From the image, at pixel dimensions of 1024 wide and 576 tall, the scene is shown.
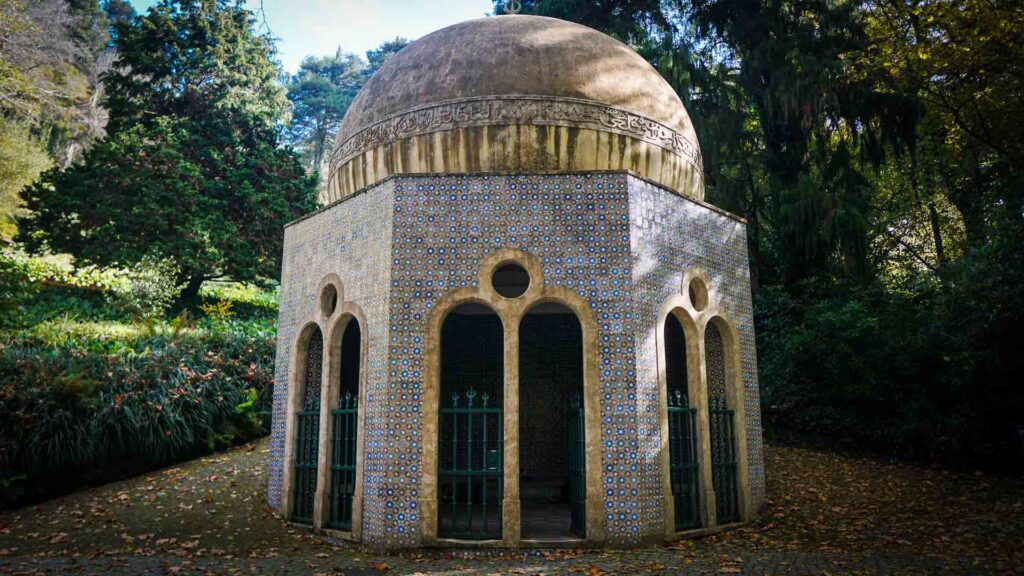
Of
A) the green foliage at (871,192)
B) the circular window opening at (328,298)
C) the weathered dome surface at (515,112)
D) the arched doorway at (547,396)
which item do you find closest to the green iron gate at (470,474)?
the arched doorway at (547,396)

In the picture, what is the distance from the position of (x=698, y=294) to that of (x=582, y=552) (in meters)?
3.60

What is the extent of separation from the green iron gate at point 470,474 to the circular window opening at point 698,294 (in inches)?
112

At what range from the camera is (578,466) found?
24.5 feet

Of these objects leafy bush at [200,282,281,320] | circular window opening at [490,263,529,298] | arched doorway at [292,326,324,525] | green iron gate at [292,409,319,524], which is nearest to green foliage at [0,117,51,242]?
leafy bush at [200,282,281,320]

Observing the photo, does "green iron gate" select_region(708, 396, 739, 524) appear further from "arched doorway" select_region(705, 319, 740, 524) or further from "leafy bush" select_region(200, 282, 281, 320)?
"leafy bush" select_region(200, 282, 281, 320)

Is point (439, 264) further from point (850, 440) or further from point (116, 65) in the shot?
point (116, 65)

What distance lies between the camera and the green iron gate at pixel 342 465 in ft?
25.5

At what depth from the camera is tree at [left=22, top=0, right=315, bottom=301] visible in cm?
2198

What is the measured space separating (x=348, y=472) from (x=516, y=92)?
16.8 feet

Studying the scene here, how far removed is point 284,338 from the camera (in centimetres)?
923

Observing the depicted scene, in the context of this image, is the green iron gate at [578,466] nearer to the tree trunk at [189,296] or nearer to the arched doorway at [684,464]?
the arched doorway at [684,464]

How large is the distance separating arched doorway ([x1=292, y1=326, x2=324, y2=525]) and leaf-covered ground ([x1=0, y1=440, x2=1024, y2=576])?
0.32 metres

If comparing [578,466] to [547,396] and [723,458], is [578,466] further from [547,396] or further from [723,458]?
[547,396]

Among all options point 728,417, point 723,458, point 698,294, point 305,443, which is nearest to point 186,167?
point 305,443
